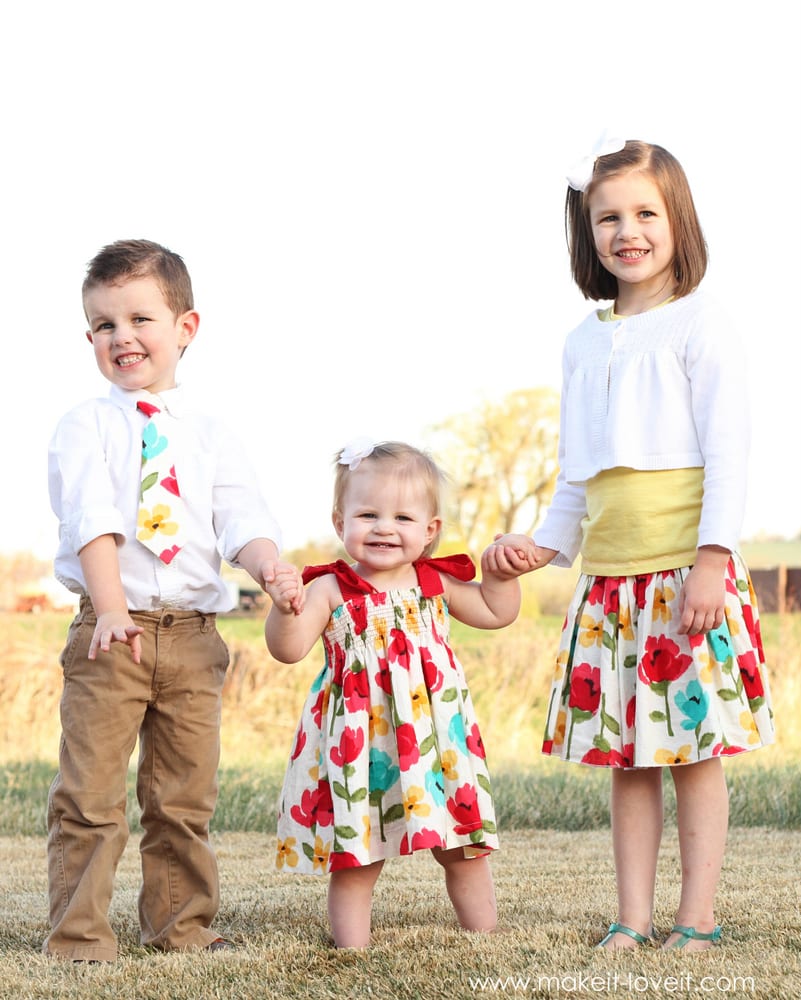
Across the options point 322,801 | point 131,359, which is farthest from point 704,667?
point 131,359

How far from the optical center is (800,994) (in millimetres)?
2320

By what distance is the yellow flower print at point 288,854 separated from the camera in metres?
2.84

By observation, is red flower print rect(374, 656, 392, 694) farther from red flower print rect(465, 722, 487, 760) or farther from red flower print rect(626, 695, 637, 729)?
red flower print rect(626, 695, 637, 729)

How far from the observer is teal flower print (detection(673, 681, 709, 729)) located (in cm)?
269

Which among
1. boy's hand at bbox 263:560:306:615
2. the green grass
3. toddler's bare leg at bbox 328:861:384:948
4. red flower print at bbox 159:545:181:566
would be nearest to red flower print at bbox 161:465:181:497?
red flower print at bbox 159:545:181:566

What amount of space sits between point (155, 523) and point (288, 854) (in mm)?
801

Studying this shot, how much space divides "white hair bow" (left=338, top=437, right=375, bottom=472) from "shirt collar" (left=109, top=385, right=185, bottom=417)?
0.40m

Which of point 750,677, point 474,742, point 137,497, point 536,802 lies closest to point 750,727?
point 750,677

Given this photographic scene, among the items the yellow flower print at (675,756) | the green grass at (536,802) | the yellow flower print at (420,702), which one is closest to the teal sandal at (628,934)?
the yellow flower print at (675,756)

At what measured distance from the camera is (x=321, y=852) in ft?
9.11

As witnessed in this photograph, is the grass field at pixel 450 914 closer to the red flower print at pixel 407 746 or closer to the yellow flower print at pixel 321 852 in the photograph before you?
the yellow flower print at pixel 321 852

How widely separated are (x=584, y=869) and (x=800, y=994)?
160 centimetres

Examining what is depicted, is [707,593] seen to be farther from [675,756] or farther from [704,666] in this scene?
[675,756]

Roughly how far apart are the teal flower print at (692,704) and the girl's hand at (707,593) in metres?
0.13
